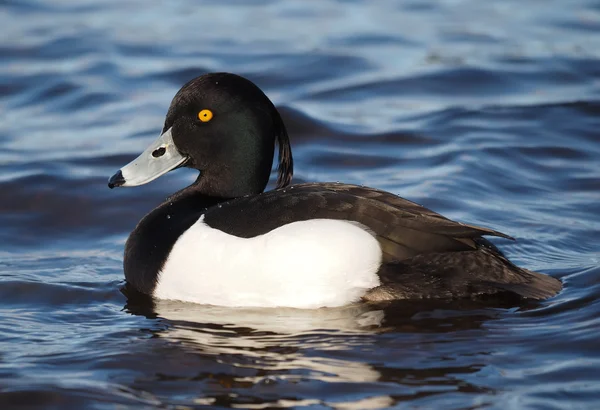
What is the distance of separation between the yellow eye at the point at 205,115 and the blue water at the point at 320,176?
1.10 meters

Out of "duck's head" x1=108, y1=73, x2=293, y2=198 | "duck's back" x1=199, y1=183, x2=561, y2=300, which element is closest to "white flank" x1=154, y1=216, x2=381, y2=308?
"duck's back" x1=199, y1=183, x2=561, y2=300

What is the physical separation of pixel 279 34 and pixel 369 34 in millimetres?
1082

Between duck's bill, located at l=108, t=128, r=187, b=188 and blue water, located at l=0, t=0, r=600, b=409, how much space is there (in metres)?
0.66

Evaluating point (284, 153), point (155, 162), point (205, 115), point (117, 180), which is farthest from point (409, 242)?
point (117, 180)

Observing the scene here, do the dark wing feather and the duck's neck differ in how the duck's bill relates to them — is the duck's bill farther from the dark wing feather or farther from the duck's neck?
the dark wing feather

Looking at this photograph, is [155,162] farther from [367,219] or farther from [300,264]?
[367,219]

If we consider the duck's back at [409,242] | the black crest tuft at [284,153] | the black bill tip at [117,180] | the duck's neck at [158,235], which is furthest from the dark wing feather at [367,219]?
the black bill tip at [117,180]

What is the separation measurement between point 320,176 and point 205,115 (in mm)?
2377

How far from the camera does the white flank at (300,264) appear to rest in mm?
5199

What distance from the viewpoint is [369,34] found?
12.2 m

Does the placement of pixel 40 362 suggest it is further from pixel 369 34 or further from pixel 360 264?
pixel 369 34

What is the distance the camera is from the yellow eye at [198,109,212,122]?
19.4 feet

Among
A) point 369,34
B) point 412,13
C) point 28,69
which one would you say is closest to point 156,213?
point 28,69

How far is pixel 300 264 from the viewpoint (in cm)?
519
